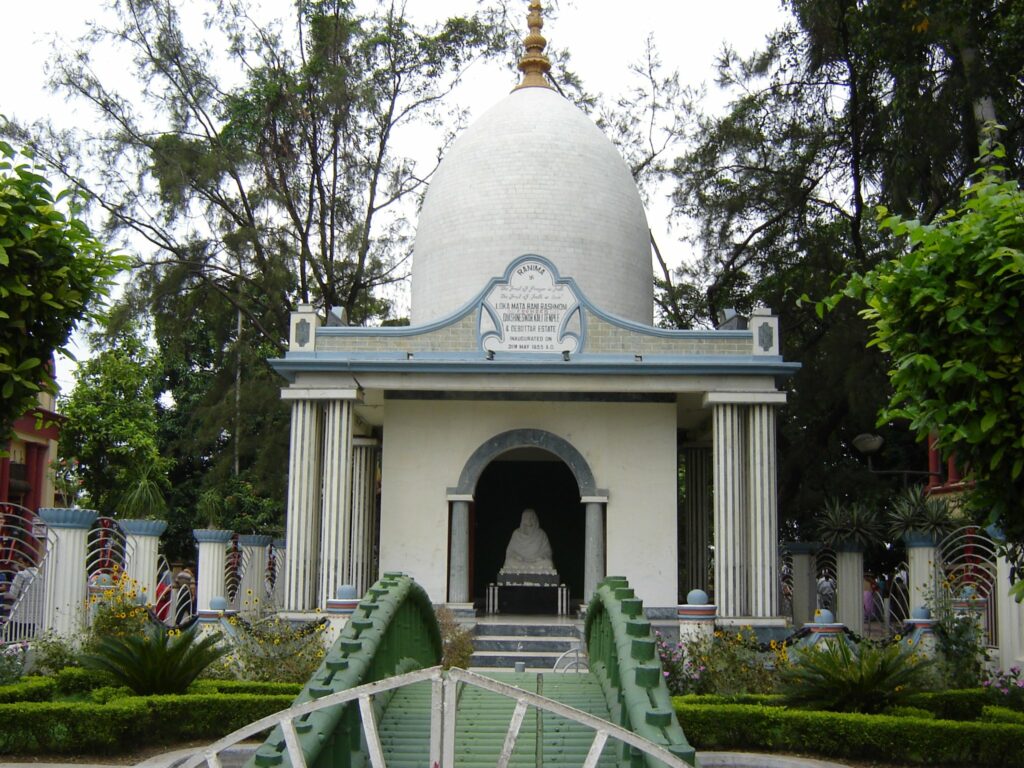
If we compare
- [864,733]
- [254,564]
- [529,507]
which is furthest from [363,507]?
[864,733]

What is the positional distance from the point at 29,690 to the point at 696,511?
43.2ft

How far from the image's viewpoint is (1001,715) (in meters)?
10.4

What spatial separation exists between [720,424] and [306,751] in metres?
12.9

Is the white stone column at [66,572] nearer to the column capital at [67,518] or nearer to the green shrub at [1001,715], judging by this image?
the column capital at [67,518]

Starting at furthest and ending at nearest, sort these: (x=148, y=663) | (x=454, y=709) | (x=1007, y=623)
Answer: (x=1007, y=623), (x=148, y=663), (x=454, y=709)

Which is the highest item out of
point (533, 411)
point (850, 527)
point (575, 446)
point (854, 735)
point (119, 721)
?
point (533, 411)

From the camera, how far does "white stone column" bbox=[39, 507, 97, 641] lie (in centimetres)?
1308

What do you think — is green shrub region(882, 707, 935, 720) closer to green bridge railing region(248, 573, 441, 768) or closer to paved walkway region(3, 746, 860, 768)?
paved walkway region(3, 746, 860, 768)

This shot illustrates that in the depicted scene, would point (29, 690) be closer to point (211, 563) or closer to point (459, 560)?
point (211, 563)

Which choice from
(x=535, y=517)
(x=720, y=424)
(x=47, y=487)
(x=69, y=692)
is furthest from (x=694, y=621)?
(x=47, y=487)

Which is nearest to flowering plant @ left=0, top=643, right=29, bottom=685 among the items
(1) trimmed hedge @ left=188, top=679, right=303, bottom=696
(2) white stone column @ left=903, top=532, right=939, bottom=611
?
(1) trimmed hedge @ left=188, top=679, right=303, bottom=696

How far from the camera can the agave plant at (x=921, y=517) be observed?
64.6 feet

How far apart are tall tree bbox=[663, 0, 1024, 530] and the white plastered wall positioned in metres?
5.29

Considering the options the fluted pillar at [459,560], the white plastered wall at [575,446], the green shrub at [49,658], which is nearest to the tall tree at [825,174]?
the white plastered wall at [575,446]
